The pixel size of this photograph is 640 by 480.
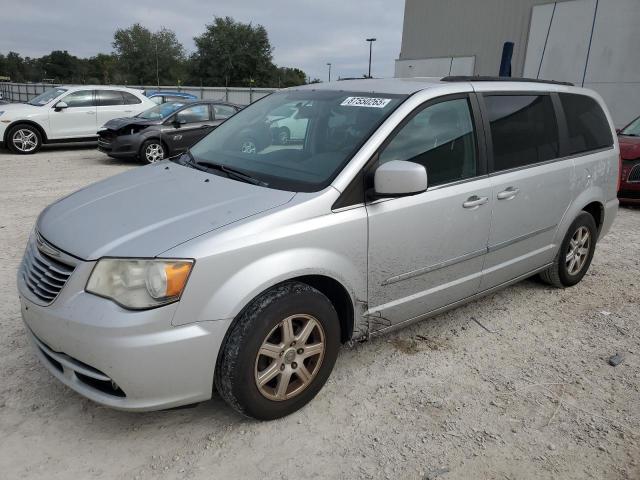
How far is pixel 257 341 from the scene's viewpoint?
243 cm

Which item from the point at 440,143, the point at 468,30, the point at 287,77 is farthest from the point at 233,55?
the point at 440,143

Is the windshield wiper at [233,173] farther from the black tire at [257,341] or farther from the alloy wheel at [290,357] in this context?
the alloy wheel at [290,357]

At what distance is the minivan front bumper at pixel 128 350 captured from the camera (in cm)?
221

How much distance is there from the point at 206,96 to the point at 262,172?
2981 cm

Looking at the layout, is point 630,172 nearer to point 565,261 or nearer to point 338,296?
point 565,261

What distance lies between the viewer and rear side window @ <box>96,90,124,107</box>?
43.0 feet

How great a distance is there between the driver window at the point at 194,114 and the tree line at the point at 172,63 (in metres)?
42.5

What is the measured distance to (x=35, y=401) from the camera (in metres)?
2.81

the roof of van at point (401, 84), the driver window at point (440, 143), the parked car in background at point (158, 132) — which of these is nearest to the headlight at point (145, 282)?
the driver window at point (440, 143)

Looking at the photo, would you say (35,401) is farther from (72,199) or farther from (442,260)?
(442,260)

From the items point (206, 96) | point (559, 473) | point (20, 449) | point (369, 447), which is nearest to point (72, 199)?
point (20, 449)

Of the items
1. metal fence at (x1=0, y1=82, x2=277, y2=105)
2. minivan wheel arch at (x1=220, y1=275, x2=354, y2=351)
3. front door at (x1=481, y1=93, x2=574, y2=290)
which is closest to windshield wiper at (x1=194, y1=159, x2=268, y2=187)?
minivan wheel arch at (x1=220, y1=275, x2=354, y2=351)

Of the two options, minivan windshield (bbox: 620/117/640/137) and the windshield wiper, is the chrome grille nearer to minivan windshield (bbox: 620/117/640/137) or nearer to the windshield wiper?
the windshield wiper

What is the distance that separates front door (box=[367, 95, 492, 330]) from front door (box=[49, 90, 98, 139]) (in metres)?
11.8
